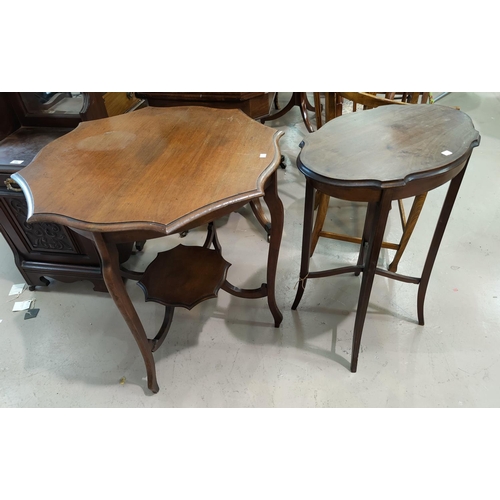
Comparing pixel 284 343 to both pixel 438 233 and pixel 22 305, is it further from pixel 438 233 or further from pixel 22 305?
pixel 22 305

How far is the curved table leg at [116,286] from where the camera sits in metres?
1.05

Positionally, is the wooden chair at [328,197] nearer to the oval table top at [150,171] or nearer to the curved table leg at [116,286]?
the oval table top at [150,171]

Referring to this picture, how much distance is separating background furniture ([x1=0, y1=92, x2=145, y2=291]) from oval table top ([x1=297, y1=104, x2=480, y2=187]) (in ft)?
3.90

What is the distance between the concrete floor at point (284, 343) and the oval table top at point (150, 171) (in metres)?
0.88

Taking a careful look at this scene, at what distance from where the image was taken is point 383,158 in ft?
3.81

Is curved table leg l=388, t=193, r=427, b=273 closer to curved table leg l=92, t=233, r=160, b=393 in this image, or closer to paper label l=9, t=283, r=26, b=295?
curved table leg l=92, t=233, r=160, b=393

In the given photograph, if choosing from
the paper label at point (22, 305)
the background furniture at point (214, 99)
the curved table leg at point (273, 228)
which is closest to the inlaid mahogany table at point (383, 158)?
the curved table leg at point (273, 228)

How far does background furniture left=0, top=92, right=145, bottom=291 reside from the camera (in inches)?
66.6

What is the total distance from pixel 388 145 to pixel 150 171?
82 cm

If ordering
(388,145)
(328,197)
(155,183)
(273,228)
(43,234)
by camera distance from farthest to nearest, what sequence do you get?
(328,197) → (43,234) → (273,228) → (388,145) → (155,183)

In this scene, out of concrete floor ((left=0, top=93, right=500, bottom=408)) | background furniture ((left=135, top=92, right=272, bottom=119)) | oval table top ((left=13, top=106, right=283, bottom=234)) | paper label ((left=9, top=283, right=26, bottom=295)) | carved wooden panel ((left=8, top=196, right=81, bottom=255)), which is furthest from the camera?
paper label ((left=9, top=283, right=26, bottom=295))

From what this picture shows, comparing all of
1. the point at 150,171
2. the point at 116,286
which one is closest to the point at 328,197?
the point at 150,171

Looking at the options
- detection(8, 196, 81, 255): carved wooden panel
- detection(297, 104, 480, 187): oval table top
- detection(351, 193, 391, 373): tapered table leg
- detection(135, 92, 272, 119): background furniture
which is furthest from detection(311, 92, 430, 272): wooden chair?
detection(8, 196, 81, 255): carved wooden panel

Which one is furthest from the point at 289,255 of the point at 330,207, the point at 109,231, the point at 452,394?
the point at 109,231
